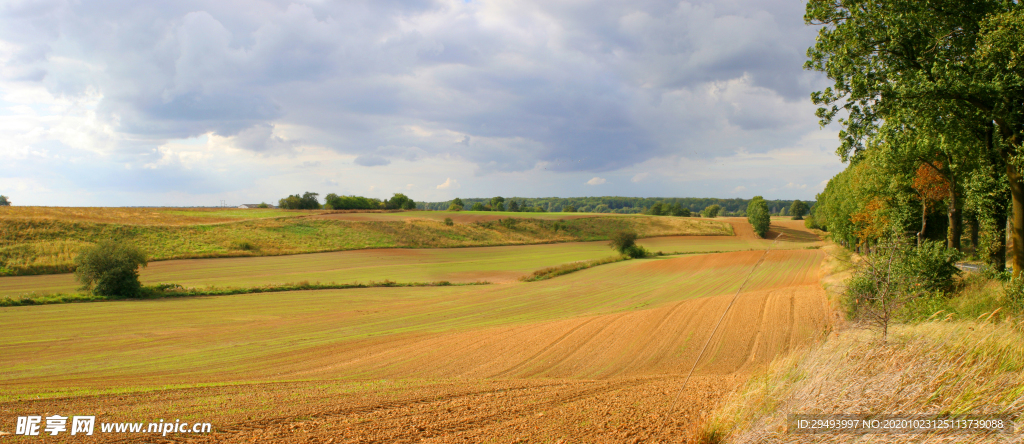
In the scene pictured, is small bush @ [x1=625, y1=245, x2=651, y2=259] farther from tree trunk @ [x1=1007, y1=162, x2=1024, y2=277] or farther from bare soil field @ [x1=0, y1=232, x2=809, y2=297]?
tree trunk @ [x1=1007, y1=162, x2=1024, y2=277]

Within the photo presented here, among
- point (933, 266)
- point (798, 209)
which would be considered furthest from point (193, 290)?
point (798, 209)

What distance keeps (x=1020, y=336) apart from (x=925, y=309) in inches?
246

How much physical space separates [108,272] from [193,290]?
15.4 ft

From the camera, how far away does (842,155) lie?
1722 centimetres

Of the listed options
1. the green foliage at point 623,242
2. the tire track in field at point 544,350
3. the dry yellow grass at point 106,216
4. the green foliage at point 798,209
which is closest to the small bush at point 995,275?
the tire track in field at point 544,350

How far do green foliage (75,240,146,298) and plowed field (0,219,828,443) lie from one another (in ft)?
10.4

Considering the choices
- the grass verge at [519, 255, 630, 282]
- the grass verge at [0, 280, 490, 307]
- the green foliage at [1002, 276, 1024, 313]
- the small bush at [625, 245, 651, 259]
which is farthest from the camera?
the small bush at [625, 245, 651, 259]

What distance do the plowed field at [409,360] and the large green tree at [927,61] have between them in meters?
7.59

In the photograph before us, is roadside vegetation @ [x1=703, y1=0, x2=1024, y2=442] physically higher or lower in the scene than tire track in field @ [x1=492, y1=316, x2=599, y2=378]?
higher

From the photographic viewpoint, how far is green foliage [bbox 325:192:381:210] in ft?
408

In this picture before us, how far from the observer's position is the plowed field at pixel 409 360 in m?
6.87

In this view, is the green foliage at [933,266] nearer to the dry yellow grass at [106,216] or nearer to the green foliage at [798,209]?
the dry yellow grass at [106,216]

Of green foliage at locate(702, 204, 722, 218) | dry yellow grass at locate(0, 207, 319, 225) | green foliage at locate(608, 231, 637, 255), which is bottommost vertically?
green foliage at locate(608, 231, 637, 255)

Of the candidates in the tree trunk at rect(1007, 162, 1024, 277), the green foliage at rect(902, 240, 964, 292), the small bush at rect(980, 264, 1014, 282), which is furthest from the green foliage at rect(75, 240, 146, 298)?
the tree trunk at rect(1007, 162, 1024, 277)
